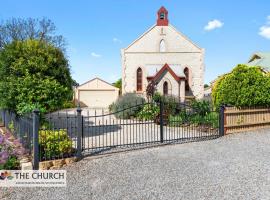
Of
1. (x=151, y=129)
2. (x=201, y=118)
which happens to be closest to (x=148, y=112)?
(x=201, y=118)

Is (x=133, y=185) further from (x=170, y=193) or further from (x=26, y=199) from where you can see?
(x=26, y=199)

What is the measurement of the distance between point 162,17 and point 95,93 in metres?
13.6

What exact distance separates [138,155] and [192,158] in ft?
5.32

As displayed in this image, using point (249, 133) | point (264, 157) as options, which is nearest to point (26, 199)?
point (264, 157)

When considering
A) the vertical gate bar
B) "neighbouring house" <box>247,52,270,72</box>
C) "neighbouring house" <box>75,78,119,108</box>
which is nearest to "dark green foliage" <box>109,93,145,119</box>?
the vertical gate bar

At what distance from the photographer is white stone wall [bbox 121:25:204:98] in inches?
1080

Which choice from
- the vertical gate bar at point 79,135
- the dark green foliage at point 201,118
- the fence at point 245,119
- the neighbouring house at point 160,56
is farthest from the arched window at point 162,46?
the vertical gate bar at point 79,135

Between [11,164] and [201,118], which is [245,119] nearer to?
[201,118]

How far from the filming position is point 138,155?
25.0ft

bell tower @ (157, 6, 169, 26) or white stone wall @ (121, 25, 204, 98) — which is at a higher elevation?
bell tower @ (157, 6, 169, 26)

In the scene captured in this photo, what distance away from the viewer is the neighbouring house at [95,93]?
3388cm

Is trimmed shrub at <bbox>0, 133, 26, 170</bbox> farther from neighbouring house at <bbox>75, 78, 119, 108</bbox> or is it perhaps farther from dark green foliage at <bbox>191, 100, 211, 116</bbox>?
neighbouring house at <bbox>75, 78, 119, 108</bbox>

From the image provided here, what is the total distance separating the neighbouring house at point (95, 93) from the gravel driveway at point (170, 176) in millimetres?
26265

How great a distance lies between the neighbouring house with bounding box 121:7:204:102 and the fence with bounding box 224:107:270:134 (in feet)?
49.4
